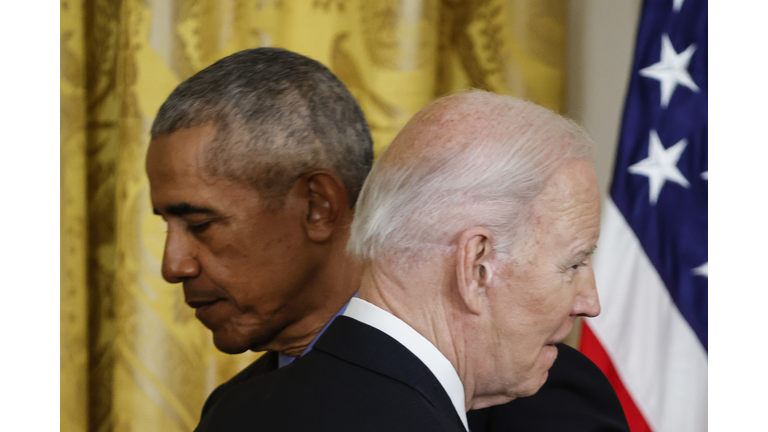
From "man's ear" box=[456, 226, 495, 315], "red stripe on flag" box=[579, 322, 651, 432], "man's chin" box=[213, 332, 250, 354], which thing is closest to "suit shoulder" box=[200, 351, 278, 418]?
"man's chin" box=[213, 332, 250, 354]

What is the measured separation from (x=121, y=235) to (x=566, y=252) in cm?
130

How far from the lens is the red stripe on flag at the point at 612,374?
58.0 inches

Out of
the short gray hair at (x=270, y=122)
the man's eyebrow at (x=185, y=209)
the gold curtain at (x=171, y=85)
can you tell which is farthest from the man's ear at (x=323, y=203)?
the gold curtain at (x=171, y=85)

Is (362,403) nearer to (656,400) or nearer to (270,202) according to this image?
(270,202)

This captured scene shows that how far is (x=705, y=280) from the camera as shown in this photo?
1406 mm

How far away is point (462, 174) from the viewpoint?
29.8 inches

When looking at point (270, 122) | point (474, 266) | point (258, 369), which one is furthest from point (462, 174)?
point (258, 369)

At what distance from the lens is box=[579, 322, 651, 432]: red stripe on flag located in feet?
4.83

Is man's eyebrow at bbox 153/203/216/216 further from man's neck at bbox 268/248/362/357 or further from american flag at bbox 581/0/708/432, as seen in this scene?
american flag at bbox 581/0/708/432

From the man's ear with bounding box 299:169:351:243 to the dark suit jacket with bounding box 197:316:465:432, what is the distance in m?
0.24

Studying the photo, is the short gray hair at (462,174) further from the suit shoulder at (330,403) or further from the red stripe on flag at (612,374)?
the red stripe on flag at (612,374)

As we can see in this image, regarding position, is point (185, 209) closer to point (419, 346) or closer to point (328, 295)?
point (328, 295)

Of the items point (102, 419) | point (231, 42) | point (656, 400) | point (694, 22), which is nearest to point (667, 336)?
point (656, 400)

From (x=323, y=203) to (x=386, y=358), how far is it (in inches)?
12.7
